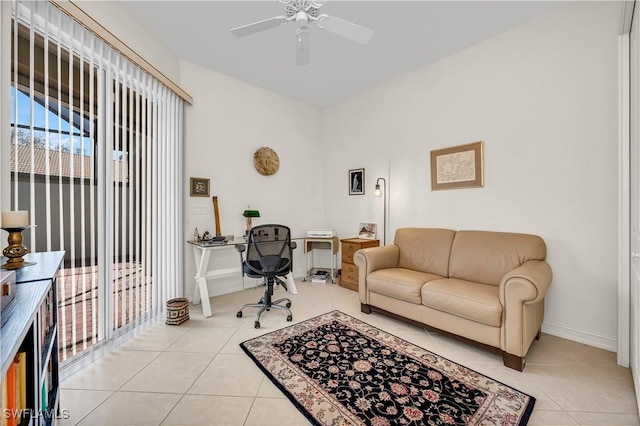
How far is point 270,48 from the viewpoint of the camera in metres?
2.97

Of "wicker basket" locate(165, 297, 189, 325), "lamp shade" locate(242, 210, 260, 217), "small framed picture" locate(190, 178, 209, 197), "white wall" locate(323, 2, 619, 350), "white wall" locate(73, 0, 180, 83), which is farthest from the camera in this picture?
"lamp shade" locate(242, 210, 260, 217)

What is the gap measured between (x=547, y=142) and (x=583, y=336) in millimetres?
1749

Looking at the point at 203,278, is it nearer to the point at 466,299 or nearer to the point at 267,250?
the point at 267,250

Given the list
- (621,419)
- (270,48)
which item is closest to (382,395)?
(621,419)

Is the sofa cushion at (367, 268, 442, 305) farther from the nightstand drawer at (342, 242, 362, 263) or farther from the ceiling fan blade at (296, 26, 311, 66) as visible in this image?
the ceiling fan blade at (296, 26, 311, 66)

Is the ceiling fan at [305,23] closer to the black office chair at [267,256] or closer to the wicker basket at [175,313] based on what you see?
the black office chair at [267,256]

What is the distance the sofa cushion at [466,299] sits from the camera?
197 centimetres

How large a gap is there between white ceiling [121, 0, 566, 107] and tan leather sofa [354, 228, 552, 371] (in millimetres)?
2080

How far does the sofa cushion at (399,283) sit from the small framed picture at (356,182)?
1630 millimetres

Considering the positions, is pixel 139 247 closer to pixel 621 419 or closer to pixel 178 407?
pixel 178 407

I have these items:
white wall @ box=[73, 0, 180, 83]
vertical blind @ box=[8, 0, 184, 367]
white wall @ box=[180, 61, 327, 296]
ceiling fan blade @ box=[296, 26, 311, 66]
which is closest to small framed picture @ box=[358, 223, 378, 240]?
white wall @ box=[180, 61, 327, 296]

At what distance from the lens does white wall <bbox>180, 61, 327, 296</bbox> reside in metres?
3.32

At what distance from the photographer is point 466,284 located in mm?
2387

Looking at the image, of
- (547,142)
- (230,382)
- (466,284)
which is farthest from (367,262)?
(547,142)
